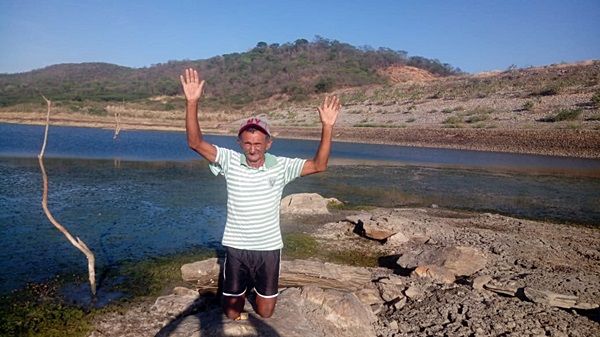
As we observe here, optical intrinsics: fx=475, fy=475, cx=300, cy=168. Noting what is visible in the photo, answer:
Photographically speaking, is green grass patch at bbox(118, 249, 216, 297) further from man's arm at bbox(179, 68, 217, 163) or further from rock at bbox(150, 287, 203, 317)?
man's arm at bbox(179, 68, 217, 163)

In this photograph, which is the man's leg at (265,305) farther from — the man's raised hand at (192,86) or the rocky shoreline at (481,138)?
the rocky shoreline at (481,138)

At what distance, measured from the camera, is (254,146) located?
167 inches

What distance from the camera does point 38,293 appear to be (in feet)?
22.7

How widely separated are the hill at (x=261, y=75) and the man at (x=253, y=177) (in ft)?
193

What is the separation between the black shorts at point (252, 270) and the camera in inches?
181

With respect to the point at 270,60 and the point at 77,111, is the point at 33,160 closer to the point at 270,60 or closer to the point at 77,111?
the point at 77,111

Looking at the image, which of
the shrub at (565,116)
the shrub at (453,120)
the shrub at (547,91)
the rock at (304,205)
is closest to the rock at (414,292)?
the rock at (304,205)

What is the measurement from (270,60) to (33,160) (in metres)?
83.1

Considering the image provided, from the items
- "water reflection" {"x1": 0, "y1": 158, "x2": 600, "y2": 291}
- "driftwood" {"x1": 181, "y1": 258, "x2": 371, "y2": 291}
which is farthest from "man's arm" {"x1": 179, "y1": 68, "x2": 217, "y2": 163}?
"water reflection" {"x1": 0, "y1": 158, "x2": 600, "y2": 291}

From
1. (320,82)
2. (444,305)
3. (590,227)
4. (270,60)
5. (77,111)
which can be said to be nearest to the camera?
(444,305)

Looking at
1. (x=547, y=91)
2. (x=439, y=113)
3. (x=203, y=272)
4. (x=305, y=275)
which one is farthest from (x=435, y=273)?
(x=547, y=91)

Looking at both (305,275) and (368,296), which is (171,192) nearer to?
(305,275)

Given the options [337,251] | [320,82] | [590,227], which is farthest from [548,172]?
[320,82]

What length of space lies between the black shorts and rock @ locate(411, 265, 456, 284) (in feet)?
10.4
